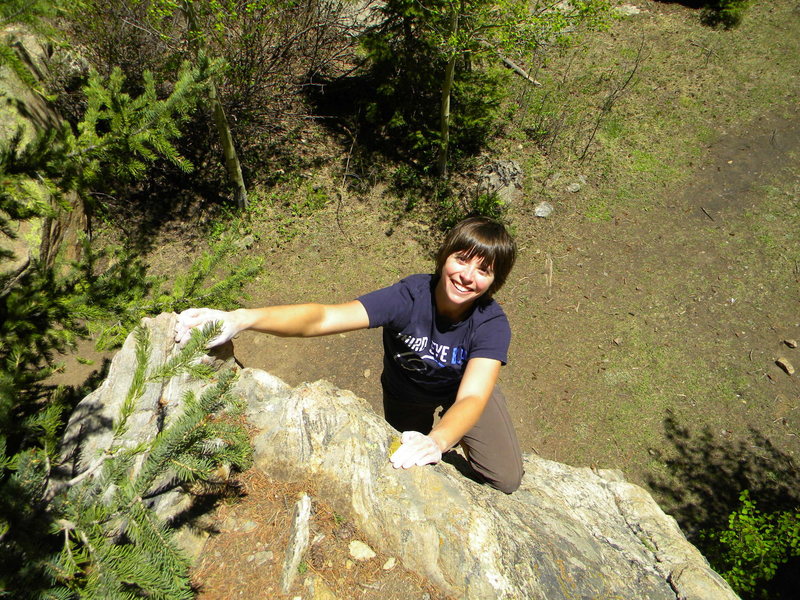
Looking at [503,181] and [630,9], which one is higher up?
[630,9]

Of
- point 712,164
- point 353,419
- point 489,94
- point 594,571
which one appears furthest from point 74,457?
point 712,164

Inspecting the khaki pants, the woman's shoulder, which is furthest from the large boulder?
the woman's shoulder

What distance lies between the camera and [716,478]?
5.08 metres

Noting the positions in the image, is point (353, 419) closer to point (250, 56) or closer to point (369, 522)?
point (369, 522)

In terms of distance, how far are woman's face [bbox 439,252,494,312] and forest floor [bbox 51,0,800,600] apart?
1.47 metres

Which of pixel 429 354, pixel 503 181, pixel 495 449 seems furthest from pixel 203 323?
pixel 503 181

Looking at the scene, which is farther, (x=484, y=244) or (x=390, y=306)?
(x=390, y=306)

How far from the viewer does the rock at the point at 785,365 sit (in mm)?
5879

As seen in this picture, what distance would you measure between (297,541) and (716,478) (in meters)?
4.91

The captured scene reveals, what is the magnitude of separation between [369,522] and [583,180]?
7956mm

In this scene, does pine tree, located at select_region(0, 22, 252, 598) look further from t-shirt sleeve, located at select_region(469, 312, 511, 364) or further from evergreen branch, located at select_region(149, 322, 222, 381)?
t-shirt sleeve, located at select_region(469, 312, 511, 364)

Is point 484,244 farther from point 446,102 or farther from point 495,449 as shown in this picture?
point 446,102

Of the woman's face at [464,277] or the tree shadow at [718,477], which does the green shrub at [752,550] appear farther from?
the woman's face at [464,277]

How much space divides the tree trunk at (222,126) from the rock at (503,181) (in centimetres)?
420
